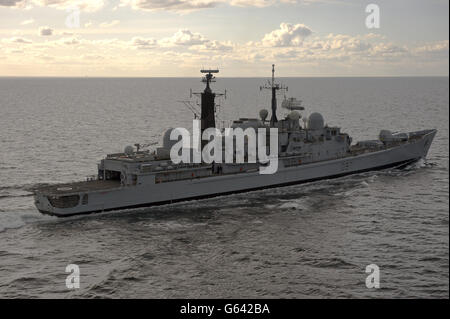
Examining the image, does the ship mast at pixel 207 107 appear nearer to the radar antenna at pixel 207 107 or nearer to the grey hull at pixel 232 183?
the radar antenna at pixel 207 107

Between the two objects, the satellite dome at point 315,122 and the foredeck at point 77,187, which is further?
the satellite dome at point 315,122

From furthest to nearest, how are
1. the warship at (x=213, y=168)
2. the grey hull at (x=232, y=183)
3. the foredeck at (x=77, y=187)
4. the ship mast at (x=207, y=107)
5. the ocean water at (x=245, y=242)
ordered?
the ship mast at (x=207, y=107)
the warship at (x=213, y=168)
the grey hull at (x=232, y=183)
the foredeck at (x=77, y=187)
the ocean water at (x=245, y=242)

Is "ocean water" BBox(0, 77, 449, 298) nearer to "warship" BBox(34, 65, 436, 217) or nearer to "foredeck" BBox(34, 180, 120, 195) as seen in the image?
"warship" BBox(34, 65, 436, 217)

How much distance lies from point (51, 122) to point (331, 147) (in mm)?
63559

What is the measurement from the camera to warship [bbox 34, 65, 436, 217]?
114ft

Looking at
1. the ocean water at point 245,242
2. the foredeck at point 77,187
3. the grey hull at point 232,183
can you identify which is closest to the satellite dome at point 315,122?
the grey hull at point 232,183

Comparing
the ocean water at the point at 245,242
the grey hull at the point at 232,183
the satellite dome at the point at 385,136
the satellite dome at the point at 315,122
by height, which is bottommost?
the ocean water at the point at 245,242

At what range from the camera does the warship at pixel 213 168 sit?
34.7 m

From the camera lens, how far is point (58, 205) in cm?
3322

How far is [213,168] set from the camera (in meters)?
40.9

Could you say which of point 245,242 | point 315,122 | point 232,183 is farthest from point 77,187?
point 315,122

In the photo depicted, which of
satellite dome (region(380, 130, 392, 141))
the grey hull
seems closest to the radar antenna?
the grey hull

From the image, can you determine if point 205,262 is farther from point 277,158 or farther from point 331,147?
point 331,147

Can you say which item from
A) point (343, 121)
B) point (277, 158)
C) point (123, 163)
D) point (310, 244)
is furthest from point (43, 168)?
point (343, 121)
